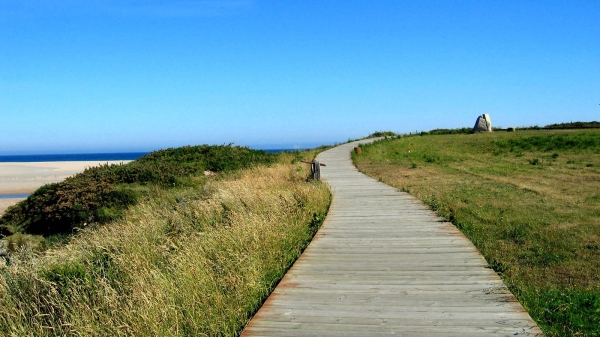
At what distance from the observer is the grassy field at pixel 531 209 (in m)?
6.10

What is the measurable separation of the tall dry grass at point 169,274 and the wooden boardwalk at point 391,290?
42 cm

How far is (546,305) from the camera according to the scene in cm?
580

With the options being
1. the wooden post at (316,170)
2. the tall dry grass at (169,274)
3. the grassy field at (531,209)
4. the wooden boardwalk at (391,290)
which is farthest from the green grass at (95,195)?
the wooden boardwalk at (391,290)

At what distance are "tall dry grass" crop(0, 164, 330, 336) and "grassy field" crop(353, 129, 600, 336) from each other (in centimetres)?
306

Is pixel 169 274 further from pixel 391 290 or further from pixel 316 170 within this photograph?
pixel 316 170

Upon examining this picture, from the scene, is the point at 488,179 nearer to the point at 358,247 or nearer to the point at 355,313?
the point at 358,247

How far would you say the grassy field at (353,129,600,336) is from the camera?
6.10 metres

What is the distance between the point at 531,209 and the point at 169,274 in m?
9.22

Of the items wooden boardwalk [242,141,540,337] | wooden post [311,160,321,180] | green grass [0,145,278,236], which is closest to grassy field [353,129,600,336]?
wooden boardwalk [242,141,540,337]

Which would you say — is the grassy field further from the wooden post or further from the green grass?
the green grass

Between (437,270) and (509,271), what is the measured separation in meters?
1.54

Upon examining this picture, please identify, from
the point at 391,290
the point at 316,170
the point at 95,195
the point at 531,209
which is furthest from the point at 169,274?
the point at 95,195

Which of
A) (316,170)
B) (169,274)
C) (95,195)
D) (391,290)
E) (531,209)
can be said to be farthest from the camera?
(95,195)

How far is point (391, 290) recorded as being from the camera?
5555 mm
